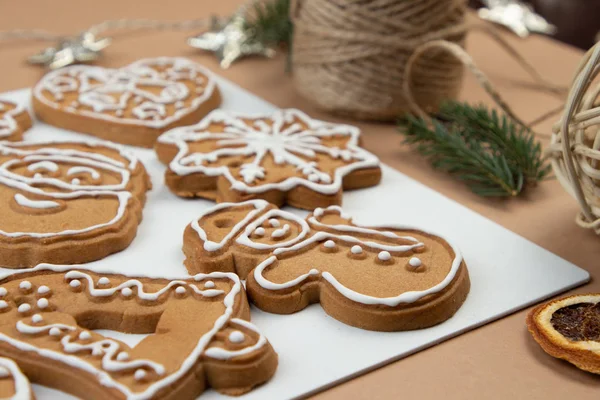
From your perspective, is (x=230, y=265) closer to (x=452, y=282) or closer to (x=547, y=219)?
(x=452, y=282)

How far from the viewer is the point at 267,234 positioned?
3.47ft

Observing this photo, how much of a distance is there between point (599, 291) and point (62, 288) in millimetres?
661

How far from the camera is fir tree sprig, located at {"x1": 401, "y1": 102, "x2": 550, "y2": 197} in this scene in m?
1.25

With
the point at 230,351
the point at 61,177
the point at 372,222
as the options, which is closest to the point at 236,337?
the point at 230,351

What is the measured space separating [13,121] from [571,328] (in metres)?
0.93

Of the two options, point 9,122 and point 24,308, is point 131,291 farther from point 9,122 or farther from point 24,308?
point 9,122

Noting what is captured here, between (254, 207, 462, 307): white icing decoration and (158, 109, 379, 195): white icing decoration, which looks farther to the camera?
(158, 109, 379, 195): white icing decoration

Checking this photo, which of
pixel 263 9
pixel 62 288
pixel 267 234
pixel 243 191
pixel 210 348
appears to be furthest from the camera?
pixel 263 9

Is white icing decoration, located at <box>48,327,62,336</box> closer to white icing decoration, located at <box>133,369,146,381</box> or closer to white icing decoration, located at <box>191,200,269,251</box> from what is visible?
white icing decoration, located at <box>133,369,146,381</box>

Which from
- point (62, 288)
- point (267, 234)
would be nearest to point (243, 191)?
point (267, 234)

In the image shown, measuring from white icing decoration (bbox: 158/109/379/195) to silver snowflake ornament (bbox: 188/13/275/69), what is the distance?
398 mm

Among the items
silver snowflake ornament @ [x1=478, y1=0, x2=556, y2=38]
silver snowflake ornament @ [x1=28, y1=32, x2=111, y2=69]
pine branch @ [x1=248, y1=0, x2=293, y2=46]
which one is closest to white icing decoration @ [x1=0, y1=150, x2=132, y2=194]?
silver snowflake ornament @ [x1=28, y1=32, x2=111, y2=69]

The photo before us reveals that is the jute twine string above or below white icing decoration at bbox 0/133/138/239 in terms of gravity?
above

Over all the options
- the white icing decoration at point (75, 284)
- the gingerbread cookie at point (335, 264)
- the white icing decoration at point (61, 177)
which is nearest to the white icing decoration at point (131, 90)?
the white icing decoration at point (61, 177)
